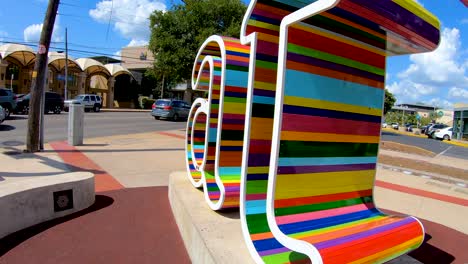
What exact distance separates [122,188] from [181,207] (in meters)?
2.28

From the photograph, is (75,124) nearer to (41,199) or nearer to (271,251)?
(41,199)

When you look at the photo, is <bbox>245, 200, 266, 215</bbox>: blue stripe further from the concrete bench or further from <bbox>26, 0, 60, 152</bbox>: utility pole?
<bbox>26, 0, 60, 152</bbox>: utility pole

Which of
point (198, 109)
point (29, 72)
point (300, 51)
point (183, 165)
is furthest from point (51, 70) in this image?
point (300, 51)

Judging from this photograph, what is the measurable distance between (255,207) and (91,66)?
43.0 m

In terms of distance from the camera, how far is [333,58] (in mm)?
3043

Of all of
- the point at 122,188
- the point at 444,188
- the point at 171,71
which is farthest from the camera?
the point at 171,71

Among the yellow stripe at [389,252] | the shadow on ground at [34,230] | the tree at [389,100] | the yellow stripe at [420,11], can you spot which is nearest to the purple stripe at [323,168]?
the yellow stripe at [389,252]

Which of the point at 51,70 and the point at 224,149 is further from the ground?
the point at 51,70

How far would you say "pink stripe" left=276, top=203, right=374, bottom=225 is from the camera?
105 inches

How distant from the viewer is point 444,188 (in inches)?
333

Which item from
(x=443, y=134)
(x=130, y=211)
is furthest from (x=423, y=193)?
(x=443, y=134)

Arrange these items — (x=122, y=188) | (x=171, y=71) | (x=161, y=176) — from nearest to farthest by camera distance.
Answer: (x=122, y=188) < (x=161, y=176) < (x=171, y=71)

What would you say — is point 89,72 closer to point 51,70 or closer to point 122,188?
point 51,70

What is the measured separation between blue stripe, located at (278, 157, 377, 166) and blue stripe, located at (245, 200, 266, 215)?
1.94 ft
